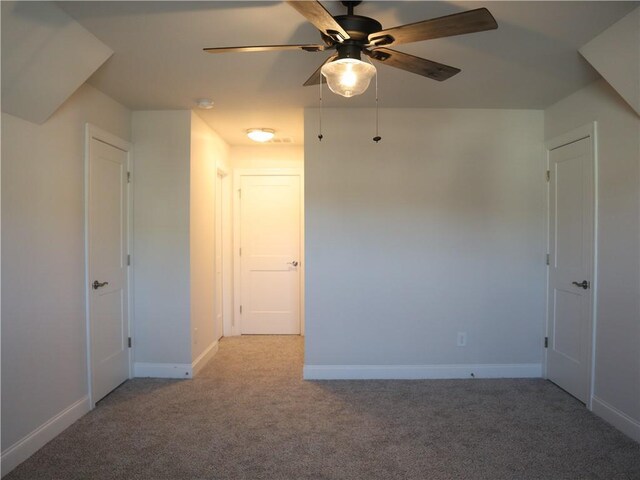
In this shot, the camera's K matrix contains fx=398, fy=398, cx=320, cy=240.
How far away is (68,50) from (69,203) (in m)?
0.98

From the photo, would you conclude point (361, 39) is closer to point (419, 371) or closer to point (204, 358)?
point (419, 371)

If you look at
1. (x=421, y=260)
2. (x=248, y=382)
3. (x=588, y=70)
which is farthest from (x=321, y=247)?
(x=588, y=70)

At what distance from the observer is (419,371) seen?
11.5 ft

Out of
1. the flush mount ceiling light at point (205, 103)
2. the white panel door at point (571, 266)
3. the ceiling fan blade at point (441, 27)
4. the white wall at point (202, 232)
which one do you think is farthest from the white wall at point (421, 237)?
the ceiling fan blade at point (441, 27)

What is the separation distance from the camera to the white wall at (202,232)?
3.56 metres

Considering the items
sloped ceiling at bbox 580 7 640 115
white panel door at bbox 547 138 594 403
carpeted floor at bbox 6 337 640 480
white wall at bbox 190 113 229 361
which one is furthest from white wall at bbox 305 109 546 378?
sloped ceiling at bbox 580 7 640 115

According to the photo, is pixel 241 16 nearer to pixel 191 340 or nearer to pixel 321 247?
pixel 321 247

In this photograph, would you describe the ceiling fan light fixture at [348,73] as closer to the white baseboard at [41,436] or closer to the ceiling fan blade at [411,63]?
the ceiling fan blade at [411,63]

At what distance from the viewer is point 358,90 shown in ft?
5.69

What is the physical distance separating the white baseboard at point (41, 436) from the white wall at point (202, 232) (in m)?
0.98

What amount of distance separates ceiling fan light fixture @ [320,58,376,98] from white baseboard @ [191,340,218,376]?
281 centimetres

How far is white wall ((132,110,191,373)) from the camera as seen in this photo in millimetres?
3465

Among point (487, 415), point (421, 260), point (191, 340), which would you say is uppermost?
point (421, 260)

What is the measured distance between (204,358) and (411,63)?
126 inches
